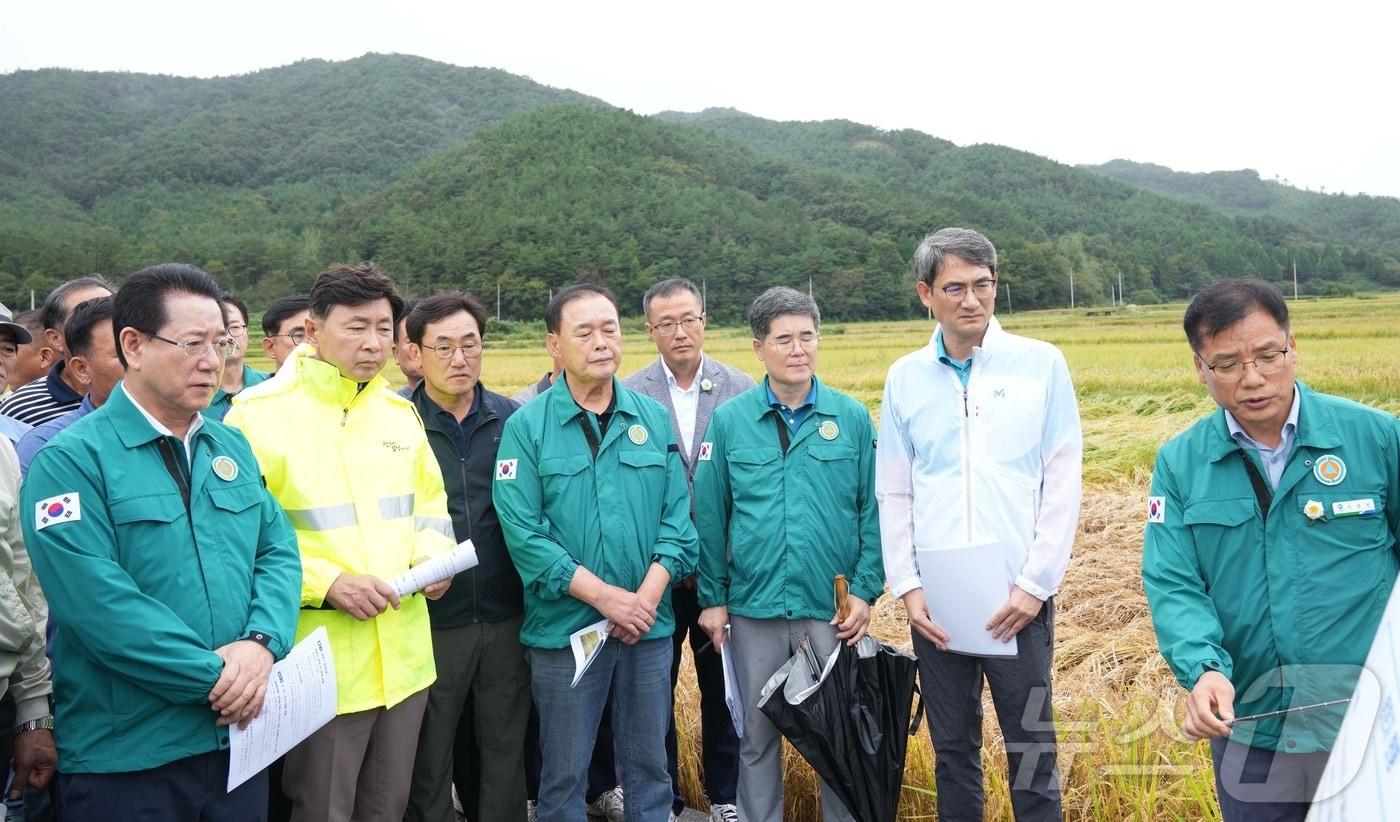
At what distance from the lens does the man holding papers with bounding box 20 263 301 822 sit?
215 cm

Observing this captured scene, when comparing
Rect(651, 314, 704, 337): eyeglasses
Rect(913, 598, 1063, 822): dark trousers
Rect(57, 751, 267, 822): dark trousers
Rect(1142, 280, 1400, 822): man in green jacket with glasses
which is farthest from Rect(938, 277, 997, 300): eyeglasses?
Rect(57, 751, 267, 822): dark trousers

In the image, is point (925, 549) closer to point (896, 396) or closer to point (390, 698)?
point (896, 396)

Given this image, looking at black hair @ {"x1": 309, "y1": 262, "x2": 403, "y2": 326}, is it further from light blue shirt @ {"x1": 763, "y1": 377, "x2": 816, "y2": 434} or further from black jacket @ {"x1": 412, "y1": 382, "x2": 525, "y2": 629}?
light blue shirt @ {"x1": 763, "y1": 377, "x2": 816, "y2": 434}

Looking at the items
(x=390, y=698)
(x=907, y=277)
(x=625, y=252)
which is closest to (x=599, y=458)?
(x=390, y=698)

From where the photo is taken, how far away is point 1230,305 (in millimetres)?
2268

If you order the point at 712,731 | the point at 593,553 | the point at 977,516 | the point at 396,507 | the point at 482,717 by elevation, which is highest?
the point at 396,507

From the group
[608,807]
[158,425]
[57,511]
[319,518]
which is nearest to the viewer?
[57,511]

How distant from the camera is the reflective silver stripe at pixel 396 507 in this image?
9.48 ft

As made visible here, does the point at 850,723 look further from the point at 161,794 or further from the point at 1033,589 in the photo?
the point at 161,794

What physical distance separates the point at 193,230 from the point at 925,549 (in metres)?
77.7

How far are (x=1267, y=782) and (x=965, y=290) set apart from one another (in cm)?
166

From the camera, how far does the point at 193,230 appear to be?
68312mm

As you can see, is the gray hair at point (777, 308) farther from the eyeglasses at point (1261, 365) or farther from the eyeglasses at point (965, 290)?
the eyeglasses at point (1261, 365)

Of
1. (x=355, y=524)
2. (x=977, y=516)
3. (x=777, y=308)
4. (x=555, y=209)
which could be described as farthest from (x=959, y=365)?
(x=555, y=209)
